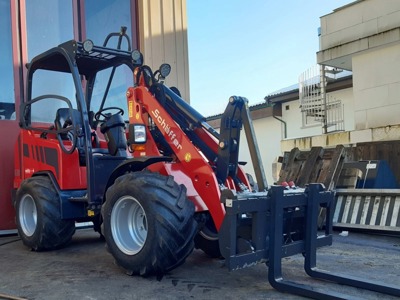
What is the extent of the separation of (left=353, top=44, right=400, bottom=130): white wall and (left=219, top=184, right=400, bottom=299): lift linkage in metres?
7.39

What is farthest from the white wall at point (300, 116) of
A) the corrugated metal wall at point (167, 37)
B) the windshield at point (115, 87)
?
the windshield at point (115, 87)

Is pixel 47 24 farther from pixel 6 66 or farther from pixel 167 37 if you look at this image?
pixel 167 37

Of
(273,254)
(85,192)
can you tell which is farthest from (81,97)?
(273,254)

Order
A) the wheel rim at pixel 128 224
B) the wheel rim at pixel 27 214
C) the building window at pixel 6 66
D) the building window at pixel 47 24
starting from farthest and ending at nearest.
→ the building window at pixel 47 24 < the building window at pixel 6 66 < the wheel rim at pixel 27 214 < the wheel rim at pixel 128 224

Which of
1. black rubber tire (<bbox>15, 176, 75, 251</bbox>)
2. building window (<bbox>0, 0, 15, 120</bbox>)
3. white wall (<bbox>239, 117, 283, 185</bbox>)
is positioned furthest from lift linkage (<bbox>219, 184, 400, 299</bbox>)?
white wall (<bbox>239, 117, 283, 185</bbox>)

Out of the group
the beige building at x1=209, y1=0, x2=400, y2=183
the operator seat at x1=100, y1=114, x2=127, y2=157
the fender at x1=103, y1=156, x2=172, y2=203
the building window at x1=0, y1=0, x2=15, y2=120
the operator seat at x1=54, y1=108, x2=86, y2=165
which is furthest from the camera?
the beige building at x1=209, y1=0, x2=400, y2=183

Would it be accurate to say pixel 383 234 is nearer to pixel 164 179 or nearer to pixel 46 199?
pixel 164 179

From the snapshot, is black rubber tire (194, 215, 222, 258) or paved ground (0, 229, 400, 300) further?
black rubber tire (194, 215, 222, 258)

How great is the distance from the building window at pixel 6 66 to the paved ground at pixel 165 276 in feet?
8.17

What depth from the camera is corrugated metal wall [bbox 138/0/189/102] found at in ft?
28.0

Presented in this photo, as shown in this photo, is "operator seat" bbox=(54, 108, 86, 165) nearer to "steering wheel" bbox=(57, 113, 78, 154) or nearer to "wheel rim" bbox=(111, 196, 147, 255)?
"steering wheel" bbox=(57, 113, 78, 154)

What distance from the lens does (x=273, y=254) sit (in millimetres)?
3479

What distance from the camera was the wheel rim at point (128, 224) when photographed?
403cm

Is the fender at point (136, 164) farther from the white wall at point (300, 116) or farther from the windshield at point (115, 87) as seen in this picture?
the white wall at point (300, 116)
